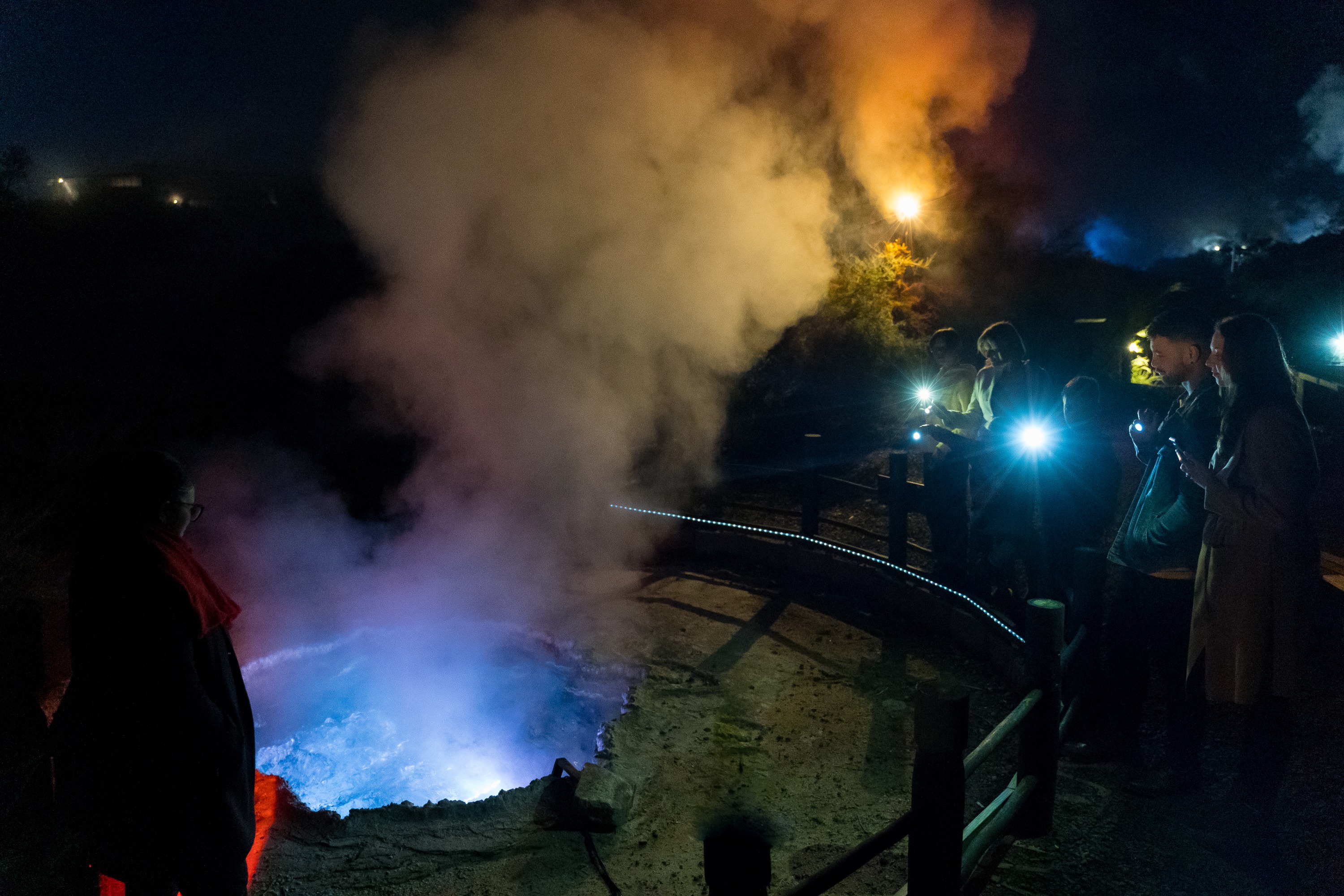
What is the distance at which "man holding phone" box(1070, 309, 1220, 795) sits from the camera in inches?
119

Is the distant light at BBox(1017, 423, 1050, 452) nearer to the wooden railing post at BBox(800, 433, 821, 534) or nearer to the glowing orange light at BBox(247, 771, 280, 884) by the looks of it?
the wooden railing post at BBox(800, 433, 821, 534)

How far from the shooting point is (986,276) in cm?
1925

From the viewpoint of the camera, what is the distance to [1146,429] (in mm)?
3328

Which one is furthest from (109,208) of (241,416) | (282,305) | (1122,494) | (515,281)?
(1122,494)

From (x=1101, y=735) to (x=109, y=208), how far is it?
24893 mm

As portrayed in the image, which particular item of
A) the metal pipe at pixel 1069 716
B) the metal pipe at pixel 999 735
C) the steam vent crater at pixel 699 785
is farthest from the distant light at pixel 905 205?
the metal pipe at pixel 999 735

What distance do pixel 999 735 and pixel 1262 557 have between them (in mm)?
1231

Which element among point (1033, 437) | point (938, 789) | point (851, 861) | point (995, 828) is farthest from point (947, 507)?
point (851, 861)

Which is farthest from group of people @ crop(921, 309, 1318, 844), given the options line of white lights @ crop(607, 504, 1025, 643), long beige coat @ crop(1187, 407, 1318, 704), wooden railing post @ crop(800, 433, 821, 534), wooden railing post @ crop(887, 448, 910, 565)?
wooden railing post @ crop(800, 433, 821, 534)

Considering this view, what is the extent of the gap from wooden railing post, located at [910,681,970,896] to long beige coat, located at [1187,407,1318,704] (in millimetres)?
1373

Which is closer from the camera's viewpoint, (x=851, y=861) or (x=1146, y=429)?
(x=851, y=861)

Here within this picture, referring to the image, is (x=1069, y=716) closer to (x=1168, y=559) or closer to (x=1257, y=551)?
(x=1168, y=559)

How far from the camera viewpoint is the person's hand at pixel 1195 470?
2.74m

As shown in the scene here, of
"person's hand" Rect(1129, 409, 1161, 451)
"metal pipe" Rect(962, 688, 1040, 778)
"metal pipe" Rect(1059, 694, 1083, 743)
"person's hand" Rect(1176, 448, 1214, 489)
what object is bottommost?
"metal pipe" Rect(962, 688, 1040, 778)
